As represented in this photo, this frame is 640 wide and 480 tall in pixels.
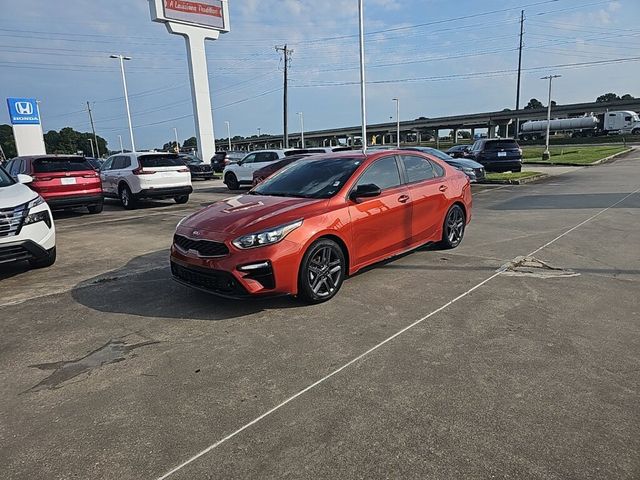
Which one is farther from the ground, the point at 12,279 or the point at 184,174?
the point at 184,174

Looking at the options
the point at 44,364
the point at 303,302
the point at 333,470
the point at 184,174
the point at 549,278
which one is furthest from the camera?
the point at 184,174

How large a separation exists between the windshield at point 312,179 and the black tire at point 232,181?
43.7 ft

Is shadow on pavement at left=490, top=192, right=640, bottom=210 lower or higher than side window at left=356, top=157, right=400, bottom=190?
lower

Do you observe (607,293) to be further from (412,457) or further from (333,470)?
(333,470)

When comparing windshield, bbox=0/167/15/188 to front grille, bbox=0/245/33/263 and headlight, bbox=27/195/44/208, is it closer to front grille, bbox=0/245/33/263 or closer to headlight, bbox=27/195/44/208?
headlight, bbox=27/195/44/208

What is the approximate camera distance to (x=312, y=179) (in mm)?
5539

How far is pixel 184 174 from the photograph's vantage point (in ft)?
45.3

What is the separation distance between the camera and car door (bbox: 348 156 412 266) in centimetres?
510

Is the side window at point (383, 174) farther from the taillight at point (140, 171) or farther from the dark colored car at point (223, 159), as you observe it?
the dark colored car at point (223, 159)

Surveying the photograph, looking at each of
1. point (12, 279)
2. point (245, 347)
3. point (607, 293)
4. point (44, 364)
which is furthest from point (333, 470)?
point (12, 279)

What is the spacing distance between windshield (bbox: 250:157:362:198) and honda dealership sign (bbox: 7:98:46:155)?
111ft

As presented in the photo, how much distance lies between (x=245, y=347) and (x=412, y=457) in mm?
1801

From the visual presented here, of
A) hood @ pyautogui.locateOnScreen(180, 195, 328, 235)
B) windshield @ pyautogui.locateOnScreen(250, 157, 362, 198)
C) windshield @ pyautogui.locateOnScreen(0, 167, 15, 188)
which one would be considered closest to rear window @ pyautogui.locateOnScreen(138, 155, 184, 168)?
windshield @ pyautogui.locateOnScreen(0, 167, 15, 188)

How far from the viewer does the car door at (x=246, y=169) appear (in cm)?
1845
